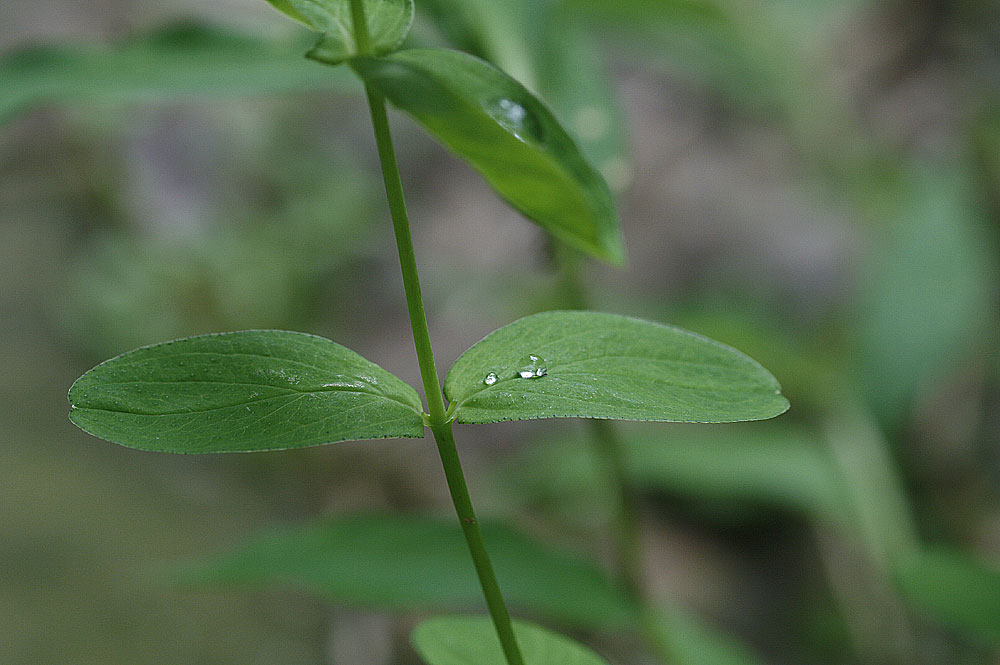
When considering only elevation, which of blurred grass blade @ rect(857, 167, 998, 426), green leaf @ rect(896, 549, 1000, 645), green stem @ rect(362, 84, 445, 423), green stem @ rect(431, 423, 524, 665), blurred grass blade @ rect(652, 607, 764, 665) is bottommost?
blurred grass blade @ rect(652, 607, 764, 665)

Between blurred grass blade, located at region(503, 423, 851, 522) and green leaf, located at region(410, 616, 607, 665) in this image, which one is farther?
blurred grass blade, located at region(503, 423, 851, 522)

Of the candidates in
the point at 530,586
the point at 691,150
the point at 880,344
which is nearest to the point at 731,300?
the point at 880,344

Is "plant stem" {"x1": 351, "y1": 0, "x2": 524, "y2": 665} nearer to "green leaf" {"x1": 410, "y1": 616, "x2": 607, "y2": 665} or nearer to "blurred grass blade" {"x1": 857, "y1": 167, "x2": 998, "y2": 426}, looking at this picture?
"green leaf" {"x1": 410, "y1": 616, "x2": 607, "y2": 665}

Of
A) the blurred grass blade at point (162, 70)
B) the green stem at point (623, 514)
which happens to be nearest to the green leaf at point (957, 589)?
the green stem at point (623, 514)

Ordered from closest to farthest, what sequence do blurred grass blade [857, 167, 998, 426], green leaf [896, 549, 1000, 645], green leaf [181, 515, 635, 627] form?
1. green leaf [896, 549, 1000, 645]
2. green leaf [181, 515, 635, 627]
3. blurred grass blade [857, 167, 998, 426]

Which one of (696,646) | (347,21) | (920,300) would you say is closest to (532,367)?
(347,21)

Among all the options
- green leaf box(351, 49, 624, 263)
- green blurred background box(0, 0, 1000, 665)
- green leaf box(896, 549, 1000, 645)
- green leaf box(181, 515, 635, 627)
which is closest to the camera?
green leaf box(351, 49, 624, 263)

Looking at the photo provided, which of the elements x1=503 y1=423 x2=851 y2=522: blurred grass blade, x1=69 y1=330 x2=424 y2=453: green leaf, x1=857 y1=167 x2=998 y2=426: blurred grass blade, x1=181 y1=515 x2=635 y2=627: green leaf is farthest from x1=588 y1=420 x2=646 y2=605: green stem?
x1=857 y1=167 x2=998 y2=426: blurred grass blade

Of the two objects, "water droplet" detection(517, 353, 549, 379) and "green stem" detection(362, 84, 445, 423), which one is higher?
"green stem" detection(362, 84, 445, 423)
